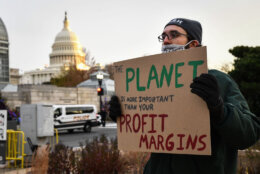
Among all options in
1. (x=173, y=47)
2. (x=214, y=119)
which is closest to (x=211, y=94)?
(x=214, y=119)

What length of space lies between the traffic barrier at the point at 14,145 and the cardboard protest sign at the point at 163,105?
7838 mm

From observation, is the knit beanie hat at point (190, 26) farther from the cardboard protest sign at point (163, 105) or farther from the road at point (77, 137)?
the road at point (77, 137)

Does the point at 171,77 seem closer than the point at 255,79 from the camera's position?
Yes

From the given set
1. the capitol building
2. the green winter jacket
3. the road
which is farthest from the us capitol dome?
the green winter jacket

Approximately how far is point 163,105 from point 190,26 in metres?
0.55

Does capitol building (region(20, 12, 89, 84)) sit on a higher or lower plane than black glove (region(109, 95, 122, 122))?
higher

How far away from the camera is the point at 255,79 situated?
17.6 m

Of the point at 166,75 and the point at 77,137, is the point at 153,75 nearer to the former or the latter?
the point at 166,75

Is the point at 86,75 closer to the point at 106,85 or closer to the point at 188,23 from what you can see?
the point at 106,85

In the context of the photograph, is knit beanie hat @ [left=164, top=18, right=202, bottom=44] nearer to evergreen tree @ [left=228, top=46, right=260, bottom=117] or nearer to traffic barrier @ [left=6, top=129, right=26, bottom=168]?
traffic barrier @ [left=6, top=129, right=26, bottom=168]

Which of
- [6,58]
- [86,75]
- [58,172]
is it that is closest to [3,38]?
[6,58]

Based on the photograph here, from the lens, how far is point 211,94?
1766 mm

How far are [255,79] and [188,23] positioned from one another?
16.4m

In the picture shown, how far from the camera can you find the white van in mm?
21578
